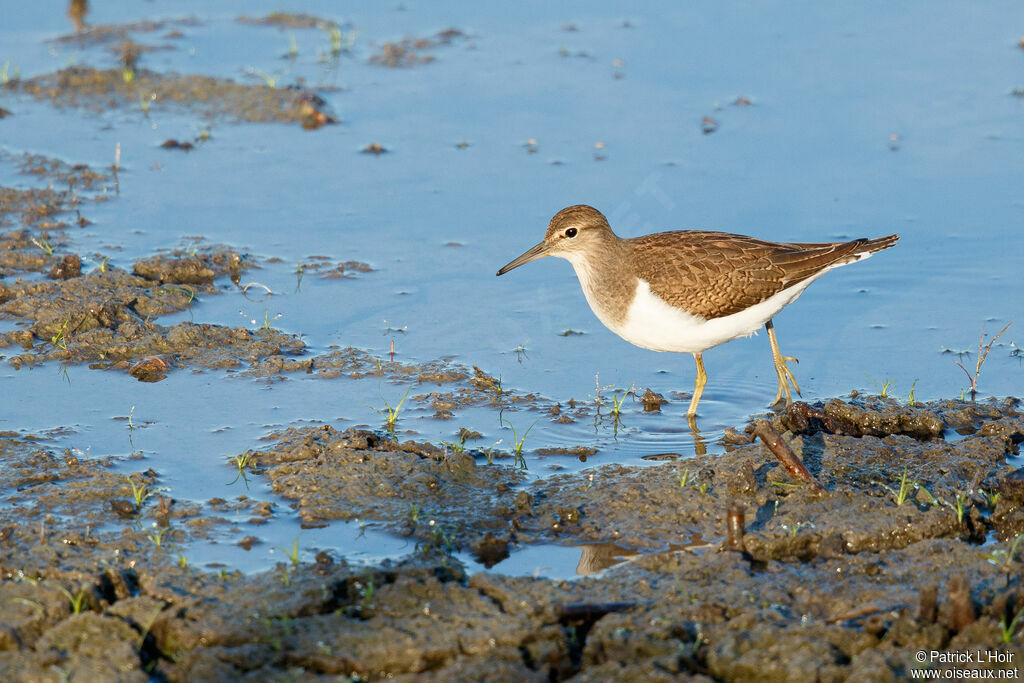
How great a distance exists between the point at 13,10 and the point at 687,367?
10.1 metres

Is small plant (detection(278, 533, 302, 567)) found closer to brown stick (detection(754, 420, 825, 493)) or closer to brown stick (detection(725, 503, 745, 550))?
brown stick (detection(725, 503, 745, 550))

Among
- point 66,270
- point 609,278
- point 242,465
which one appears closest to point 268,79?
point 66,270

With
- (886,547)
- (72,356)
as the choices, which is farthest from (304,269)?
(886,547)

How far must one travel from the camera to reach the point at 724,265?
693cm

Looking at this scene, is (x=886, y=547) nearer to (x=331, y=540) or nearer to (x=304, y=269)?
(x=331, y=540)

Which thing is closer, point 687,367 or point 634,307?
point 634,307

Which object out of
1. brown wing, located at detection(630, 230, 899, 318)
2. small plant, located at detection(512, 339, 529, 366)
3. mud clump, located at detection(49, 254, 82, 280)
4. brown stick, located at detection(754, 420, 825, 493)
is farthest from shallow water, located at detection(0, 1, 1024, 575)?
brown stick, located at detection(754, 420, 825, 493)

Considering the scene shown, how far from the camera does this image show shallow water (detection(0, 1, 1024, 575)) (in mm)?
7051

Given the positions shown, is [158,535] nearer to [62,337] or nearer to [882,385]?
[62,337]

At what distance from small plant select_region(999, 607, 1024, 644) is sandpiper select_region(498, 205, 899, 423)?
2649 millimetres

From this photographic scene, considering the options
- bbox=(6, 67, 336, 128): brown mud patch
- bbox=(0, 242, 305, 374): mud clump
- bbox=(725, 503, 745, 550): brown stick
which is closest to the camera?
bbox=(725, 503, 745, 550): brown stick

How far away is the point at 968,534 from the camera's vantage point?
5.39 m

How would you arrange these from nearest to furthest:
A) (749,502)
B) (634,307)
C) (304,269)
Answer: (749,502) < (634,307) < (304,269)

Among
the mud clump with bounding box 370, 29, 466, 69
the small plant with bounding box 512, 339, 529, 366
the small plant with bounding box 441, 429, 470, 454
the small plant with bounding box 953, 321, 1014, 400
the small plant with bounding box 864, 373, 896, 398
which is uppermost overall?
the mud clump with bounding box 370, 29, 466, 69
